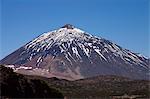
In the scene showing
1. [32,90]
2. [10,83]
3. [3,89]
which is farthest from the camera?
[32,90]

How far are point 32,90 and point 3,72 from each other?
2981 mm

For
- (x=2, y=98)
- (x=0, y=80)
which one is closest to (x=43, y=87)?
(x=0, y=80)

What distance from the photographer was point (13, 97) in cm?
2742

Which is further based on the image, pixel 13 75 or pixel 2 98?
pixel 13 75

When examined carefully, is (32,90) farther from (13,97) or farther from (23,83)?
(13,97)

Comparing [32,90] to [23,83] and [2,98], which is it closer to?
[23,83]

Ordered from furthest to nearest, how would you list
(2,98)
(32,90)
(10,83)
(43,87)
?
1. (43,87)
2. (32,90)
3. (10,83)
4. (2,98)

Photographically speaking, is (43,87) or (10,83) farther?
(43,87)

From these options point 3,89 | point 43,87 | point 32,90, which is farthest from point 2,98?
point 43,87

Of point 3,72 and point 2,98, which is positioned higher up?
point 3,72

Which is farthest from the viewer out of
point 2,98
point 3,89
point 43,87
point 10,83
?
point 43,87

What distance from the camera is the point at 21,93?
28797 mm

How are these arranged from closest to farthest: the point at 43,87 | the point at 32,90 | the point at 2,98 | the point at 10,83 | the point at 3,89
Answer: the point at 2,98, the point at 3,89, the point at 10,83, the point at 32,90, the point at 43,87

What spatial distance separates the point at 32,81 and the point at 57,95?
340 cm
